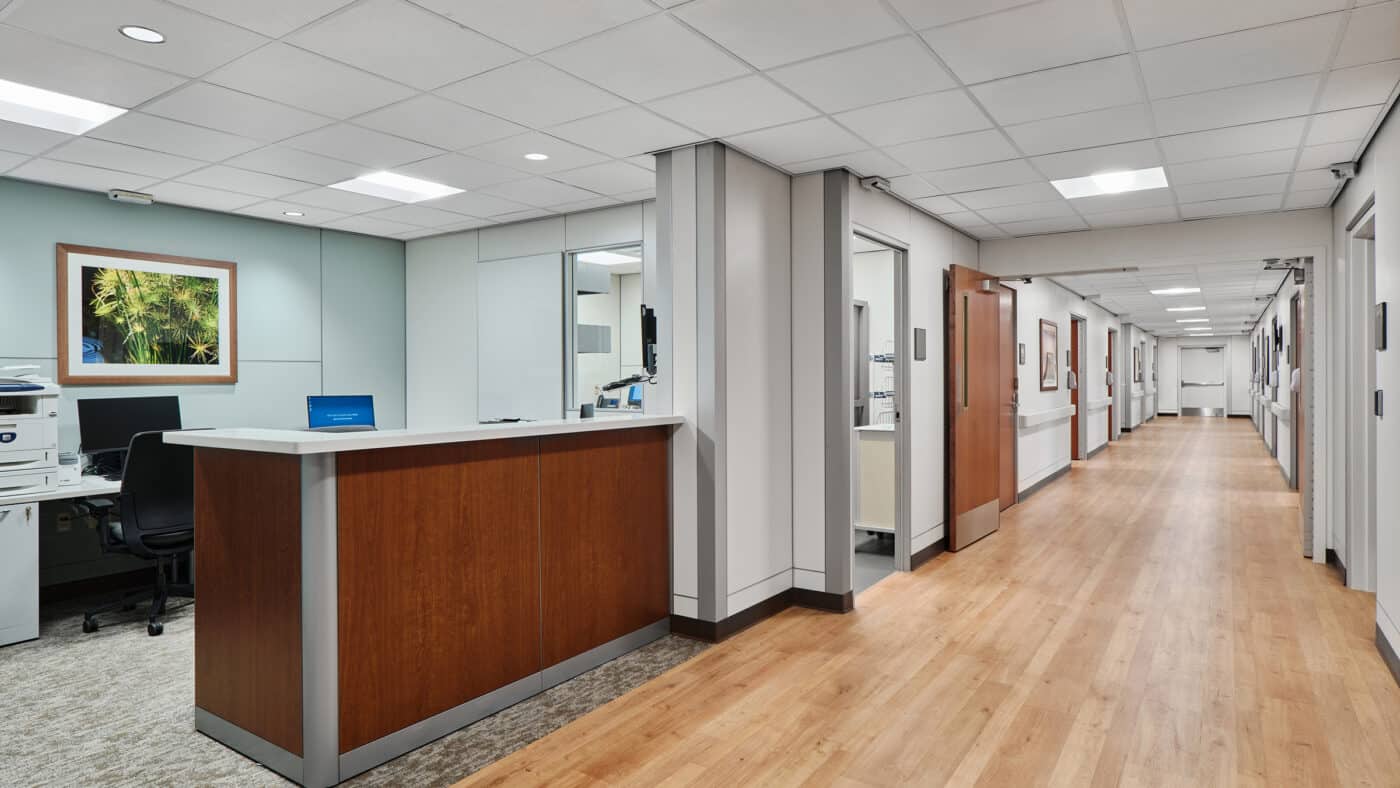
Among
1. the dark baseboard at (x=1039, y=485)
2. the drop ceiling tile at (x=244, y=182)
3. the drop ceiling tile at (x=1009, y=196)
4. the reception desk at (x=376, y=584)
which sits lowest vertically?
the dark baseboard at (x=1039, y=485)

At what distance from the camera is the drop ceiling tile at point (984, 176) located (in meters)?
3.94

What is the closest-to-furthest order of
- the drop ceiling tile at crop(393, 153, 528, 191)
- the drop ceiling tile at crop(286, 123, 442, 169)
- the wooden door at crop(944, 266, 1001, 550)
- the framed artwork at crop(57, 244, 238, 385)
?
the drop ceiling tile at crop(286, 123, 442, 169) < the drop ceiling tile at crop(393, 153, 528, 191) < the framed artwork at crop(57, 244, 238, 385) < the wooden door at crop(944, 266, 1001, 550)

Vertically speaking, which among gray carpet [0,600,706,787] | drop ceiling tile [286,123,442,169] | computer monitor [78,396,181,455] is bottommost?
gray carpet [0,600,706,787]

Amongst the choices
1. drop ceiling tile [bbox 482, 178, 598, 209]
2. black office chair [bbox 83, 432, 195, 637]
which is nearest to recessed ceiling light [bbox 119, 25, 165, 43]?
black office chair [bbox 83, 432, 195, 637]

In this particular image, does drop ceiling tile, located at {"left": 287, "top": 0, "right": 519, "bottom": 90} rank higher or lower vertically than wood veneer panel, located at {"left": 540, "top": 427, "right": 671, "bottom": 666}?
higher

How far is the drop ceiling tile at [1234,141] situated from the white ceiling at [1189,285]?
1.83 m

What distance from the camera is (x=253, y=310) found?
5371 mm

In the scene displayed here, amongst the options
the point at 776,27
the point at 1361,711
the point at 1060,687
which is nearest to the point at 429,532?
the point at 776,27

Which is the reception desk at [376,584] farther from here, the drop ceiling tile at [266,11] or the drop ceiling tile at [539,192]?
the drop ceiling tile at [539,192]

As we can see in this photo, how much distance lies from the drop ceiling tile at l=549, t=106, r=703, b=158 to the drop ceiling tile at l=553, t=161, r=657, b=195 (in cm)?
34

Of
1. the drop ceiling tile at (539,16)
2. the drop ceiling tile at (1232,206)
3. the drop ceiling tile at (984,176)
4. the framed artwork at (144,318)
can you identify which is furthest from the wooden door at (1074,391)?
the framed artwork at (144,318)

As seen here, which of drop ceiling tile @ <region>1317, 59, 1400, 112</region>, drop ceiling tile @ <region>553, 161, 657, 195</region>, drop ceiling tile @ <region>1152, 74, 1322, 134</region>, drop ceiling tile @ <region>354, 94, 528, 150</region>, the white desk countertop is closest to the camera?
the white desk countertop

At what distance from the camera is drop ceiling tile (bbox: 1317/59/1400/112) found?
105 inches

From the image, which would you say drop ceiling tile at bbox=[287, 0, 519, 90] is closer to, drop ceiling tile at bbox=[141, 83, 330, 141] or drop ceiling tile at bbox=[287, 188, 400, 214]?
drop ceiling tile at bbox=[141, 83, 330, 141]
